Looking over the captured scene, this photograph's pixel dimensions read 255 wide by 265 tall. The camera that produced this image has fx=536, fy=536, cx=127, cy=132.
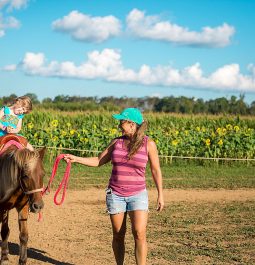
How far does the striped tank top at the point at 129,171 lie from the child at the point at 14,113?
177 cm

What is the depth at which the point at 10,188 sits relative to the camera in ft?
19.6

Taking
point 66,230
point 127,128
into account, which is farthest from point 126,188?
point 66,230

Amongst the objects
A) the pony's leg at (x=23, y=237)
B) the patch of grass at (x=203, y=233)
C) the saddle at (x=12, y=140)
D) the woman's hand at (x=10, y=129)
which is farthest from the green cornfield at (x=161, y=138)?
the pony's leg at (x=23, y=237)

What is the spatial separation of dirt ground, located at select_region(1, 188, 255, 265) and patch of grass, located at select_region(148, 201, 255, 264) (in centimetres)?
60

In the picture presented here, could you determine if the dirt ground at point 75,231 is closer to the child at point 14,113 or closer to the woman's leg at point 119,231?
the woman's leg at point 119,231

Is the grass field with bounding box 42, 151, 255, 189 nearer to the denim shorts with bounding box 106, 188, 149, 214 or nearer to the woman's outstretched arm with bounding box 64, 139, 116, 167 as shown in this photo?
the woman's outstretched arm with bounding box 64, 139, 116, 167

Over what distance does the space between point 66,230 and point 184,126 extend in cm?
1426

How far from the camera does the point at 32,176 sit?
5633 mm

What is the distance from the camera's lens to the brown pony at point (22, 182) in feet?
18.4

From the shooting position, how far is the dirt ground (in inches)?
279

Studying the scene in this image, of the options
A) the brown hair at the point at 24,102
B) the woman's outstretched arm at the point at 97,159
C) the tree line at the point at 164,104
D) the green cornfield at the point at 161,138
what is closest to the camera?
the woman's outstretched arm at the point at 97,159

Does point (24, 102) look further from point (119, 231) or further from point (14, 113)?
point (119, 231)

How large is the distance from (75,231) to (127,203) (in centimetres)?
336

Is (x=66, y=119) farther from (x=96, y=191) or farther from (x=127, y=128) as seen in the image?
(x=127, y=128)
